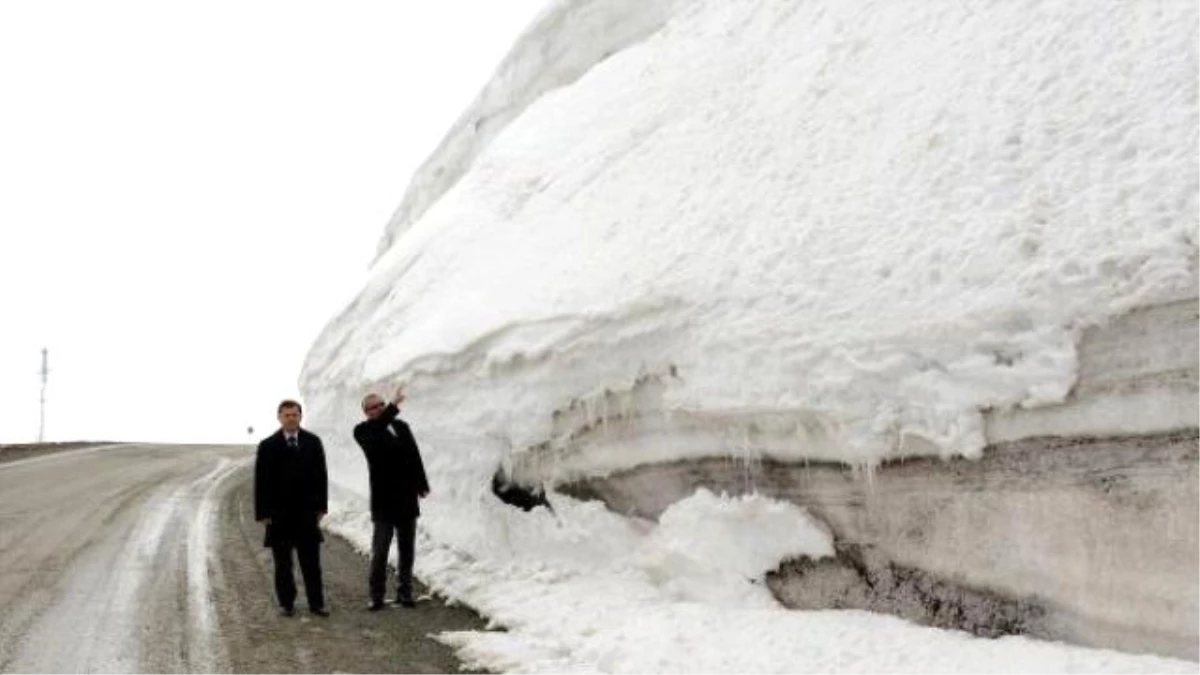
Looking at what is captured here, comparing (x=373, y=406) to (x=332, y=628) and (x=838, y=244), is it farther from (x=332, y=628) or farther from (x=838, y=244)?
(x=838, y=244)

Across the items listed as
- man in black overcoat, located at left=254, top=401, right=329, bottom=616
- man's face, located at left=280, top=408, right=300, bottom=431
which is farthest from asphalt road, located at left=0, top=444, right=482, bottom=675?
man's face, located at left=280, top=408, right=300, bottom=431

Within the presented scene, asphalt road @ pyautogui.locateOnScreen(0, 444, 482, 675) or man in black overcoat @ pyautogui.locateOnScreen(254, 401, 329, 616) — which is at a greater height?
man in black overcoat @ pyautogui.locateOnScreen(254, 401, 329, 616)

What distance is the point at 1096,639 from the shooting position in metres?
4.74

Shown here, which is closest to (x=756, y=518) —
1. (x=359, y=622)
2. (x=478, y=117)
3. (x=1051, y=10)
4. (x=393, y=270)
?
(x=359, y=622)

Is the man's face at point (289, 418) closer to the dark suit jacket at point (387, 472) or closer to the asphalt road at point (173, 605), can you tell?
the dark suit jacket at point (387, 472)

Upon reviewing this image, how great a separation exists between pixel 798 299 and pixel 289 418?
410 cm

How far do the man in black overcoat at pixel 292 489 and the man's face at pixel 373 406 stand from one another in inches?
18.7

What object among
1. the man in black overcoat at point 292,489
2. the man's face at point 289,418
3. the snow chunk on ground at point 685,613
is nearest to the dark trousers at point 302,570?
the man in black overcoat at point 292,489

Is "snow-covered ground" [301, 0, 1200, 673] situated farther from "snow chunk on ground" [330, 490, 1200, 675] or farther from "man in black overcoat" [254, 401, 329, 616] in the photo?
"man in black overcoat" [254, 401, 329, 616]

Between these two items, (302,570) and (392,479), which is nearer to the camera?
(302,570)

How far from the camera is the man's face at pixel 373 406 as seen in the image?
8.32 m

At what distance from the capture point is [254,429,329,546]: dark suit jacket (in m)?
8.04

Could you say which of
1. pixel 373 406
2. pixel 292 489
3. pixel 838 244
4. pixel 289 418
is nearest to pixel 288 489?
pixel 292 489

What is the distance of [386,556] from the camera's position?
318 inches
